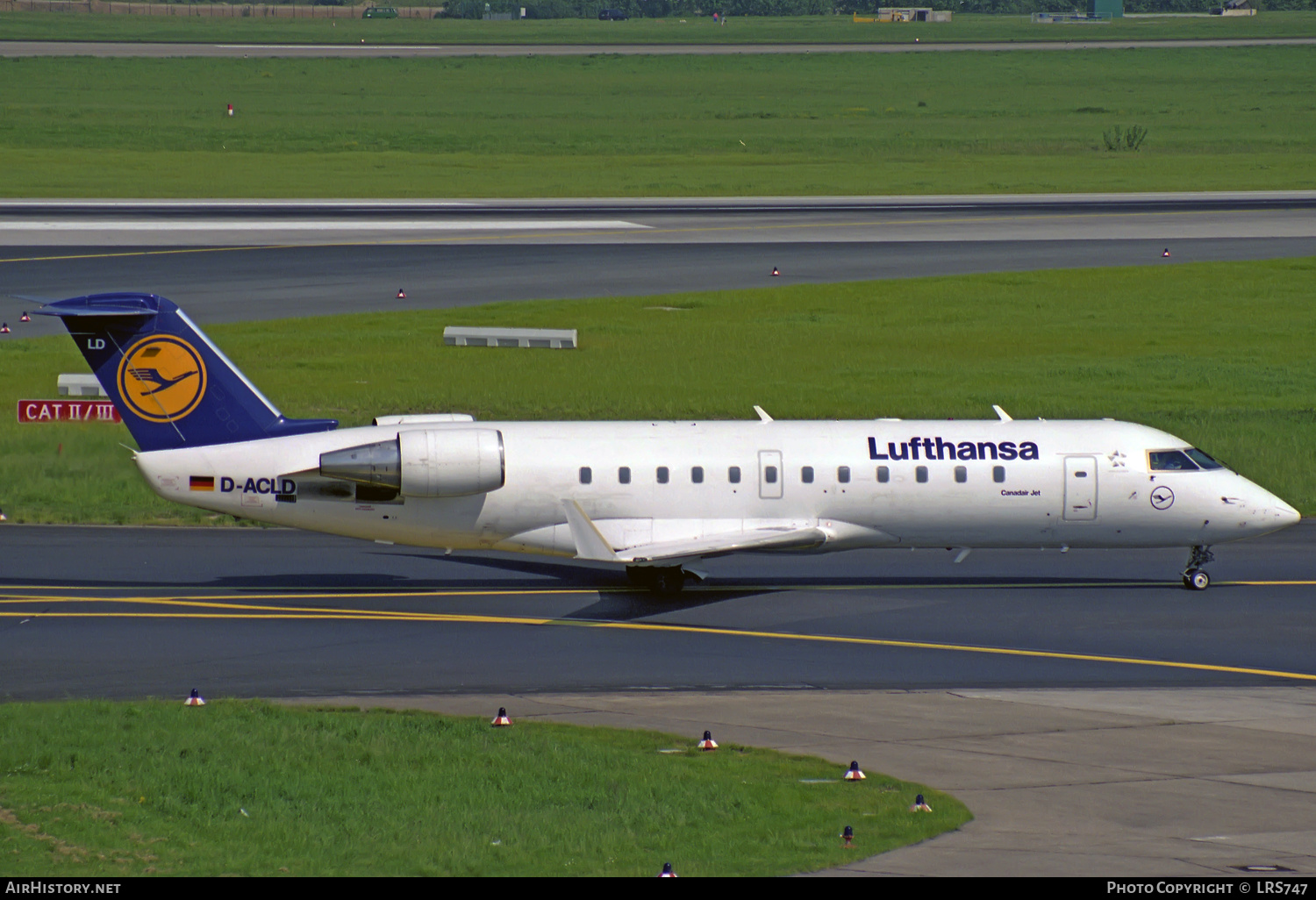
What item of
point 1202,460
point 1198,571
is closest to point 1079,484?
point 1202,460

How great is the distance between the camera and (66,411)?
143 feet

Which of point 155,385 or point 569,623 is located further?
point 155,385

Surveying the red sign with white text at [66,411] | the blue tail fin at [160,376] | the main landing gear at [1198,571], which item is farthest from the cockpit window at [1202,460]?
the red sign with white text at [66,411]

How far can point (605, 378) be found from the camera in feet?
176

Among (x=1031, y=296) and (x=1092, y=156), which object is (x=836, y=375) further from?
(x=1092, y=156)

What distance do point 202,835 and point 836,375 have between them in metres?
38.2

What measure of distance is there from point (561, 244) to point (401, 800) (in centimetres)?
5997

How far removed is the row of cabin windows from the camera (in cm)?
3281

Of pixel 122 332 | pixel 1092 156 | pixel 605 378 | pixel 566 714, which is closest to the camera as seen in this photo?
pixel 566 714

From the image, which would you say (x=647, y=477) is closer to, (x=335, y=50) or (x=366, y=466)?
(x=366, y=466)

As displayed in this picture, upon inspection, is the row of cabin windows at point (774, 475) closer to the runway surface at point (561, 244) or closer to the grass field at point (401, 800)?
the grass field at point (401, 800)

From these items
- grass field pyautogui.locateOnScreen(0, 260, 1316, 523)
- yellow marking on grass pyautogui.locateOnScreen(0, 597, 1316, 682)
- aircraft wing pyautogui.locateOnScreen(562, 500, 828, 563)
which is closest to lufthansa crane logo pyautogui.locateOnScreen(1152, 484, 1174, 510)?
yellow marking on grass pyautogui.locateOnScreen(0, 597, 1316, 682)

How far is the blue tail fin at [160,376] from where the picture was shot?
32188 millimetres
